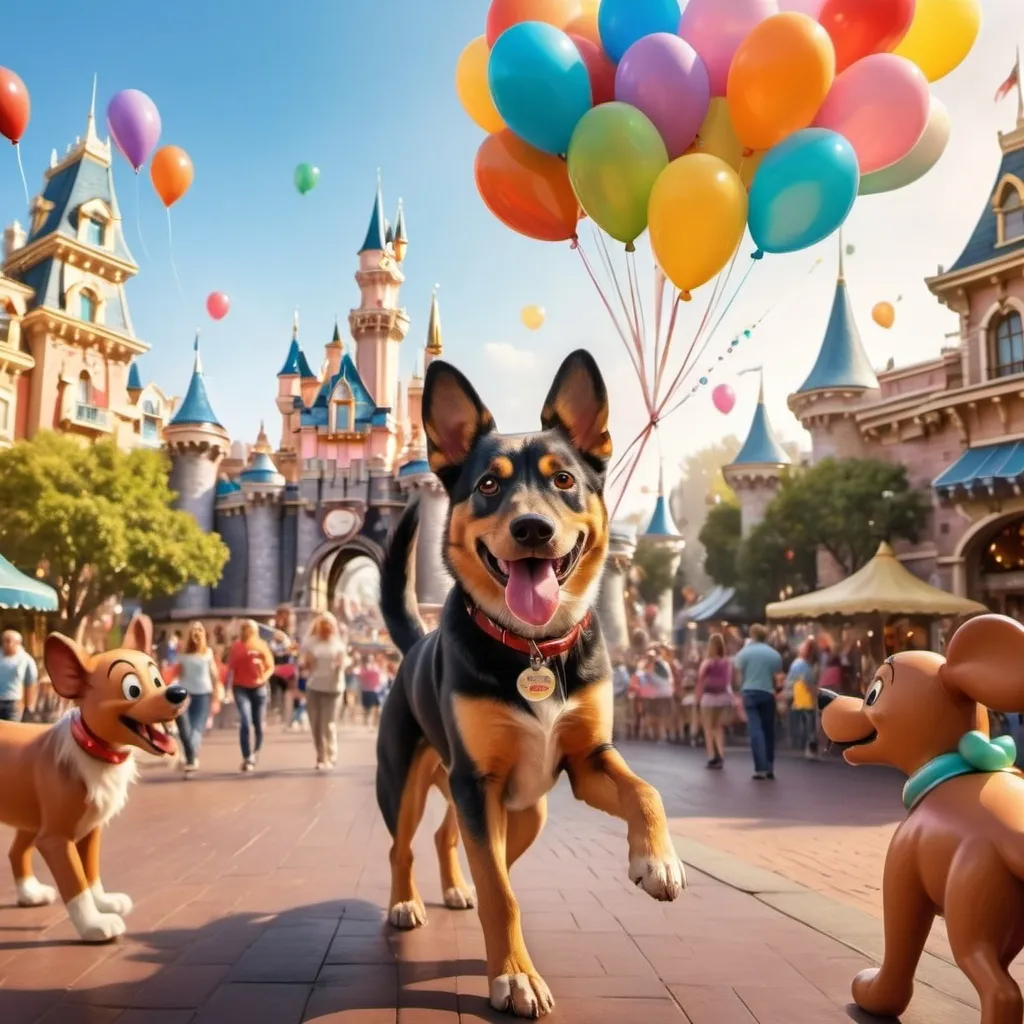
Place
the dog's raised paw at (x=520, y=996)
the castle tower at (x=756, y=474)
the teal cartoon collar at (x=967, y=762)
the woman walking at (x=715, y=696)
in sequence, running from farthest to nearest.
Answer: the castle tower at (x=756, y=474) → the woman walking at (x=715, y=696) → the dog's raised paw at (x=520, y=996) → the teal cartoon collar at (x=967, y=762)

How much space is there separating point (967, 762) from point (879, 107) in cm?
447

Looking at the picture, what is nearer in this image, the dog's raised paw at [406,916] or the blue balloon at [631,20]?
the dog's raised paw at [406,916]

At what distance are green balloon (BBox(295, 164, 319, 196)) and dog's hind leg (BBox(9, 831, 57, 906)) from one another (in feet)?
55.6

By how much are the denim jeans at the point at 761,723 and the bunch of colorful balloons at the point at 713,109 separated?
5077 mm

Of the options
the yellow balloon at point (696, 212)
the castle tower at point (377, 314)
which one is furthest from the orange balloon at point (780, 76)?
the castle tower at point (377, 314)

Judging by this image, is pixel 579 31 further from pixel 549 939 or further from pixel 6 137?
pixel 6 137

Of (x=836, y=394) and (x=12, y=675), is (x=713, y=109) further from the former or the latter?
(x=836, y=394)

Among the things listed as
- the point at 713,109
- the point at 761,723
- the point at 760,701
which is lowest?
the point at 761,723

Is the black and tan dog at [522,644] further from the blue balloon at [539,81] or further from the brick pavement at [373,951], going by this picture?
the blue balloon at [539,81]

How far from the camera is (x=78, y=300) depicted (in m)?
31.0

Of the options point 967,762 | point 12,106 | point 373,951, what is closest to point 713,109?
point 967,762

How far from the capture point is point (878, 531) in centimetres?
2212

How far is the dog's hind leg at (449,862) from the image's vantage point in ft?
12.1

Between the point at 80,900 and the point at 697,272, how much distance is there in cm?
490
